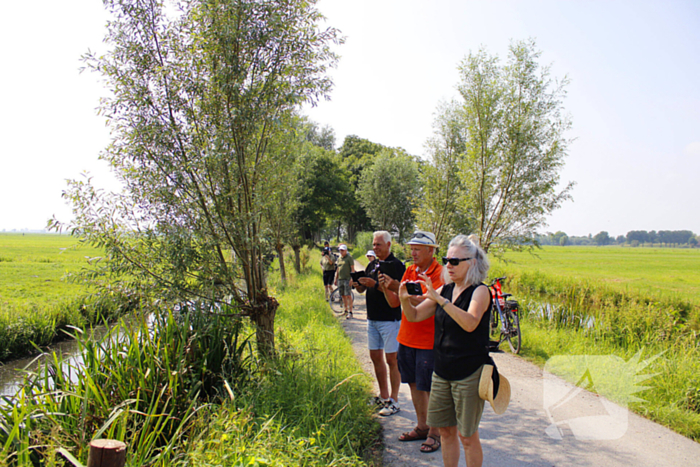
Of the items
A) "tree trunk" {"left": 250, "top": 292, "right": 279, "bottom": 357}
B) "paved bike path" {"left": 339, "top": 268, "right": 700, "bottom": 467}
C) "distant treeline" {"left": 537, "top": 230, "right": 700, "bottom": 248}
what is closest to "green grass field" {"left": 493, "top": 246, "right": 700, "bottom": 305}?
"paved bike path" {"left": 339, "top": 268, "right": 700, "bottom": 467}

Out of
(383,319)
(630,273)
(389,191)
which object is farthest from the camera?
(630,273)

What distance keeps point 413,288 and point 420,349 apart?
0.64m

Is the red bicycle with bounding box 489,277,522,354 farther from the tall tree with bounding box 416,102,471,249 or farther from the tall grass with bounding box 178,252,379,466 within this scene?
the tall tree with bounding box 416,102,471,249

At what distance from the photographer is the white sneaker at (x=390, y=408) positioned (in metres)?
4.66

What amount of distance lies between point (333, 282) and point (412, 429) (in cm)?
905

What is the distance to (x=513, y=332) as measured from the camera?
7934mm

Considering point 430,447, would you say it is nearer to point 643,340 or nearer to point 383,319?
point 383,319

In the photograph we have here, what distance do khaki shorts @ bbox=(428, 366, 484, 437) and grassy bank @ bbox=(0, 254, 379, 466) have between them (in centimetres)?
83

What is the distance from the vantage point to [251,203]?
5.40 meters

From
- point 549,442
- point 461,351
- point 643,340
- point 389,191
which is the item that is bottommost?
point 549,442

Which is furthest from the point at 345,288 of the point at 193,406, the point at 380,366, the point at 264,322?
the point at 193,406

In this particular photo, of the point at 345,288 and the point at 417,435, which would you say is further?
the point at 345,288

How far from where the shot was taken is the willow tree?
488cm

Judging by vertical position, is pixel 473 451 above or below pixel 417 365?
below
